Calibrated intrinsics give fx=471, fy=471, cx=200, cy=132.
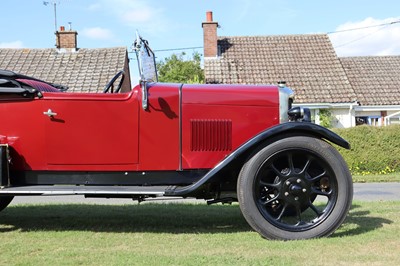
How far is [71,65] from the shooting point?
60.6ft

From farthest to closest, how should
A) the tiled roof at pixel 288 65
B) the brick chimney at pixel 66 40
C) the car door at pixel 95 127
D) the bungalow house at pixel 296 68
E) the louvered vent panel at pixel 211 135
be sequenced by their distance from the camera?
the brick chimney at pixel 66 40 → the tiled roof at pixel 288 65 → the bungalow house at pixel 296 68 → the louvered vent panel at pixel 211 135 → the car door at pixel 95 127

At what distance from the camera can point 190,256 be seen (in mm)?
3801

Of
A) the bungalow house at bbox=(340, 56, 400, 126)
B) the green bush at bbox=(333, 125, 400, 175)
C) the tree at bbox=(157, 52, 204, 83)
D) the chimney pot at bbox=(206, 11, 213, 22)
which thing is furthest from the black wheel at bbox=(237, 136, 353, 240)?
the tree at bbox=(157, 52, 204, 83)

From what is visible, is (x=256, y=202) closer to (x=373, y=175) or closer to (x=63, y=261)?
(x=63, y=261)

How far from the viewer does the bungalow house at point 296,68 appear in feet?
59.5

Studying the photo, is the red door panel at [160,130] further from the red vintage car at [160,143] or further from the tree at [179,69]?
the tree at [179,69]

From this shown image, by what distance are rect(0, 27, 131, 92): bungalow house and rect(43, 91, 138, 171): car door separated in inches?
491

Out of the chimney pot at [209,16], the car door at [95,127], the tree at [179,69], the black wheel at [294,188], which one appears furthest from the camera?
the tree at [179,69]

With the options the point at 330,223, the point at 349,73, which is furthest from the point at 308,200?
the point at 349,73

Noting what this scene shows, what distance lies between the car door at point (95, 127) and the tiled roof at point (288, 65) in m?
13.9

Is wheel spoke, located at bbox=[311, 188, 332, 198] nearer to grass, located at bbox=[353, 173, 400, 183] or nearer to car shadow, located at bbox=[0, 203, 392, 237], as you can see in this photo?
car shadow, located at bbox=[0, 203, 392, 237]

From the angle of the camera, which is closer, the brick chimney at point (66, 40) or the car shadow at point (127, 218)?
the car shadow at point (127, 218)

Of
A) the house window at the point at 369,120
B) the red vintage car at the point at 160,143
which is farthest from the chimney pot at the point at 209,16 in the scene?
the red vintage car at the point at 160,143

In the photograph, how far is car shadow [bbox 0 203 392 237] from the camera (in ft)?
16.6
